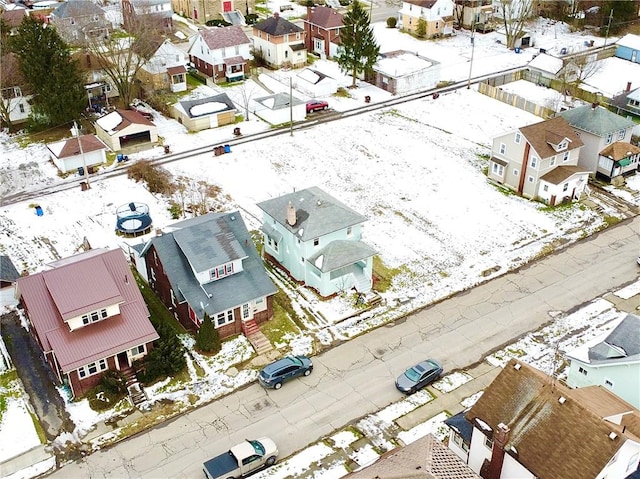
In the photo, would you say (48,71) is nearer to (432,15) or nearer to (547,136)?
(547,136)

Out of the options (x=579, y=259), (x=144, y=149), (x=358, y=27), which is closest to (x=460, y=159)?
(x=579, y=259)

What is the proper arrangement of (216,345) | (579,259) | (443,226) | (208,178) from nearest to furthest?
1. (216,345)
2. (579,259)
3. (443,226)
4. (208,178)

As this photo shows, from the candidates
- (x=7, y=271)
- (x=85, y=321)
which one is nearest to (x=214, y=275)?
(x=85, y=321)

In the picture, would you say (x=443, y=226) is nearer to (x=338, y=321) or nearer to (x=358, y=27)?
(x=338, y=321)

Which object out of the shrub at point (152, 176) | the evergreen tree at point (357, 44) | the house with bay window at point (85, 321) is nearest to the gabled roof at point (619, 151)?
the evergreen tree at point (357, 44)

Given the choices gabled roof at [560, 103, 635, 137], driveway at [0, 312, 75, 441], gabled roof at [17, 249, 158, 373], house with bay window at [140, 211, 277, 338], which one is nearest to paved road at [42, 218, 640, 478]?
driveway at [0, 312, 75, 441]

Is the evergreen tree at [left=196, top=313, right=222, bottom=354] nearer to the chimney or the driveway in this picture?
the driveway

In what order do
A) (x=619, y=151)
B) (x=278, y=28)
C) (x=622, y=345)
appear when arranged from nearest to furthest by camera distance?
1. (x=622, y=345)
2. (x=619, y=151)
3. (x=278, y=28)
